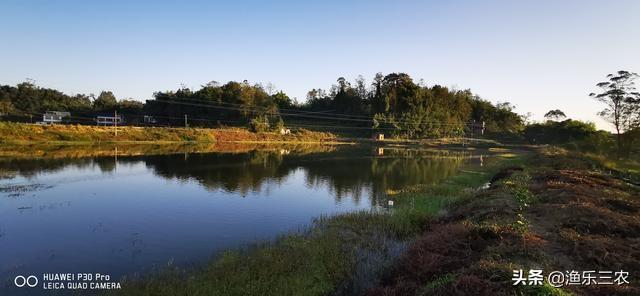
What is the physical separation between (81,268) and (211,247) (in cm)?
400

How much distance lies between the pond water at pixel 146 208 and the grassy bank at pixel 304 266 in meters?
1.88

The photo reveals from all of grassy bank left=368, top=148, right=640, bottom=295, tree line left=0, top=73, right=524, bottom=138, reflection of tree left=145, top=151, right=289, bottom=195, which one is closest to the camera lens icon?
grassy bank left=368, top=148, right=640, bottom=295

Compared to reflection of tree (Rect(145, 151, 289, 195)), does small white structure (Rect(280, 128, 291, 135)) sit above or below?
above

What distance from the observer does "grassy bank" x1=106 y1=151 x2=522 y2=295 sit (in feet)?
30.7

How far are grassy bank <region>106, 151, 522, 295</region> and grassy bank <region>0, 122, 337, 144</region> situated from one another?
6279 centimetres

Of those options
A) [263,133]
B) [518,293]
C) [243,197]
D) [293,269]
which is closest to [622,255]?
[518,293]

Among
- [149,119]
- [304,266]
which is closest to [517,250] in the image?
[304,266]

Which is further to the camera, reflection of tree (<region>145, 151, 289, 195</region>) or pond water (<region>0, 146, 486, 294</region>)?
reflection of tree (<region>145, 151, 289, 195</region>)

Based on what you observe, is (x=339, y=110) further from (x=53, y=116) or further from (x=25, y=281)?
(x=25, y=281)

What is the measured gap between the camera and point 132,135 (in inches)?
3036

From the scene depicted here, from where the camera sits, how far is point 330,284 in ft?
32.8

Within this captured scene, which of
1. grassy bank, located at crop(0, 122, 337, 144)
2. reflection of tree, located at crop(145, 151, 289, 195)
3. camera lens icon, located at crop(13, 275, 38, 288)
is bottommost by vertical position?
camera lens icon, located at crop(13, 275, 38, 288)

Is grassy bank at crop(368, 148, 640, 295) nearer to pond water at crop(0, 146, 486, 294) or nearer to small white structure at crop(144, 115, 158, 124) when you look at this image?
pond water at crop(0, 146, 486, 294)

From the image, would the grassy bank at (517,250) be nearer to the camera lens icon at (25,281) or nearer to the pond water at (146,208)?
the pond water at (146,208)
